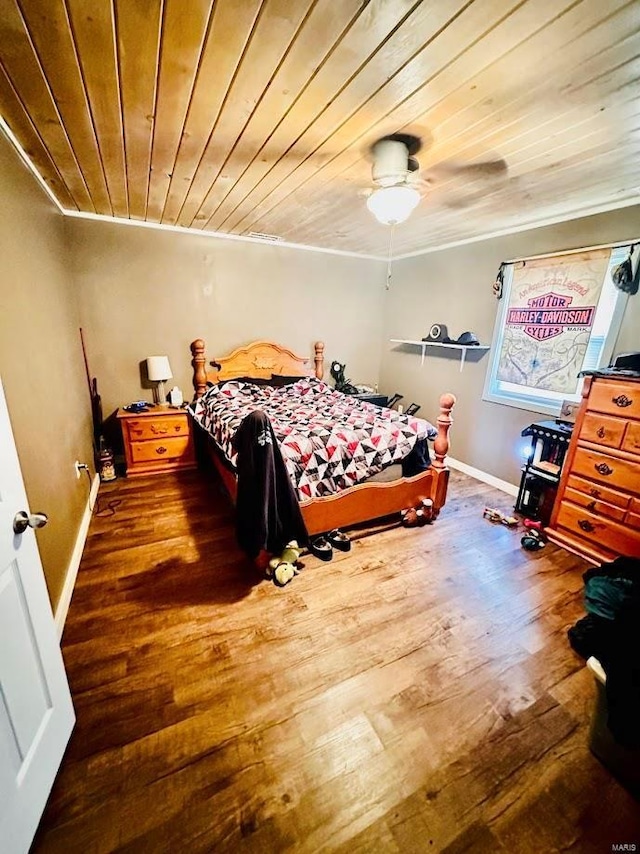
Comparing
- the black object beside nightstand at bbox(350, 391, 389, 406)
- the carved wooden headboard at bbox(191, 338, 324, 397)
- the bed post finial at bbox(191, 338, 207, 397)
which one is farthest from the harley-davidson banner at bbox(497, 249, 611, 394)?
the bed post finial at bbox(191, 338, 207, 397)

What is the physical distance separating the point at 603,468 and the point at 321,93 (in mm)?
2556

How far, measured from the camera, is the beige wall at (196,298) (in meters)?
3.28

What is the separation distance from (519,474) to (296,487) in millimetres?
2254

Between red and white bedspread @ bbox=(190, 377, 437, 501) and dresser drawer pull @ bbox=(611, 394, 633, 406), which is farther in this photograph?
red and white bedspread @ bbox=(190, 377, 437, 501)

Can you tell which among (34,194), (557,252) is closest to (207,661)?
(34,194)

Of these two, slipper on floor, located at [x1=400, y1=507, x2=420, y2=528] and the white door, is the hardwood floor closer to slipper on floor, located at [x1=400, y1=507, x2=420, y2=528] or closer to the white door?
the white door

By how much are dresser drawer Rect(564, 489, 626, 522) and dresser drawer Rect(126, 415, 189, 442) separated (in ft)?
11.0

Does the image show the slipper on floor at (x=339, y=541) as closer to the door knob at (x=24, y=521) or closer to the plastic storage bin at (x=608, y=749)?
the plastic storage bin at (x=608, y=749)

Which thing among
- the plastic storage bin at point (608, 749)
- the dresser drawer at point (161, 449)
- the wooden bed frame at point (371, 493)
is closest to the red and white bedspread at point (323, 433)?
the wooden bed frame at point (371, 493)

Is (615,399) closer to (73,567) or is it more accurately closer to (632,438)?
(632,438)

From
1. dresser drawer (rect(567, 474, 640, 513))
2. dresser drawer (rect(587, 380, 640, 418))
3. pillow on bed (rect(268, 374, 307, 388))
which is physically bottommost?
dresser drawer (rect(567, 474, 640, 513))

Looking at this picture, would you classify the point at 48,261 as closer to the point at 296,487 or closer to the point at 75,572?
the point at 75,572

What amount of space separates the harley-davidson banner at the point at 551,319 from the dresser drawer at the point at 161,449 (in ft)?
10.8

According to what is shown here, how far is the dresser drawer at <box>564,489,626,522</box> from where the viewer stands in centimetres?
216
